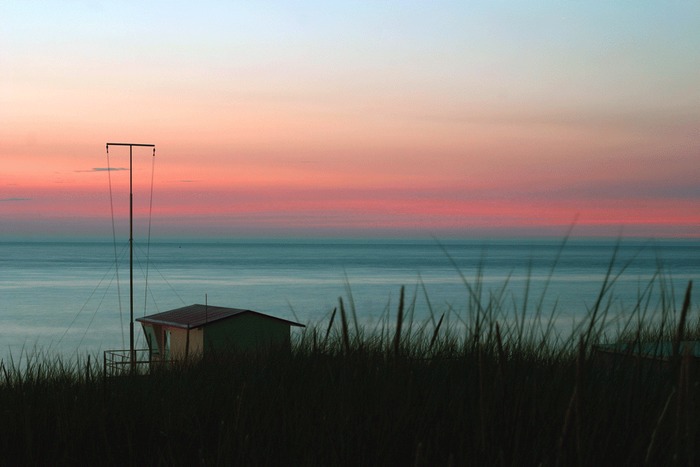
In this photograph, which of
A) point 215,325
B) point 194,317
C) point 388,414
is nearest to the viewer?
point 388,414

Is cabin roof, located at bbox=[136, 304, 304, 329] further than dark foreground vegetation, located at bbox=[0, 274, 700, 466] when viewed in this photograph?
Yes

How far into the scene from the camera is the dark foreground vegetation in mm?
2582

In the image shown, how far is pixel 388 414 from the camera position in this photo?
2.77 m

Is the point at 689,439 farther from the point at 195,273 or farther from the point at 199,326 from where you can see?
the point at 195,273

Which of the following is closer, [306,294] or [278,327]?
[278,327]

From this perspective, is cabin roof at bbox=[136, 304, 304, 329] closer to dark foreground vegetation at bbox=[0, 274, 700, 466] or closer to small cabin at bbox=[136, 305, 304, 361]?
small cabin at bbox=[136, 305, 304, 361]

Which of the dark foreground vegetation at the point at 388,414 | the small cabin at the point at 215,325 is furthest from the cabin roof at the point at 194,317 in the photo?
the dark foreground vegetation at the point at 388,414

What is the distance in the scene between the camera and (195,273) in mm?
127062

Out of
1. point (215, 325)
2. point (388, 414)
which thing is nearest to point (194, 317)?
point (215, 325)

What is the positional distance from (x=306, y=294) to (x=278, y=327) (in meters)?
59.2

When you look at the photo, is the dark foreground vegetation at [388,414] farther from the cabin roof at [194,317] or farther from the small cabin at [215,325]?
the small cabin at [215,325]

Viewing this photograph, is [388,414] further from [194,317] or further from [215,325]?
[194,317]

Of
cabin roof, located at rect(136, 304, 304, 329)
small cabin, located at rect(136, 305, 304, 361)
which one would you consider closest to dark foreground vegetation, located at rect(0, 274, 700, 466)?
cabin roof, located at rect(136, 304, 304, 329)

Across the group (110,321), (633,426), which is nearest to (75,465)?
(633,426)
